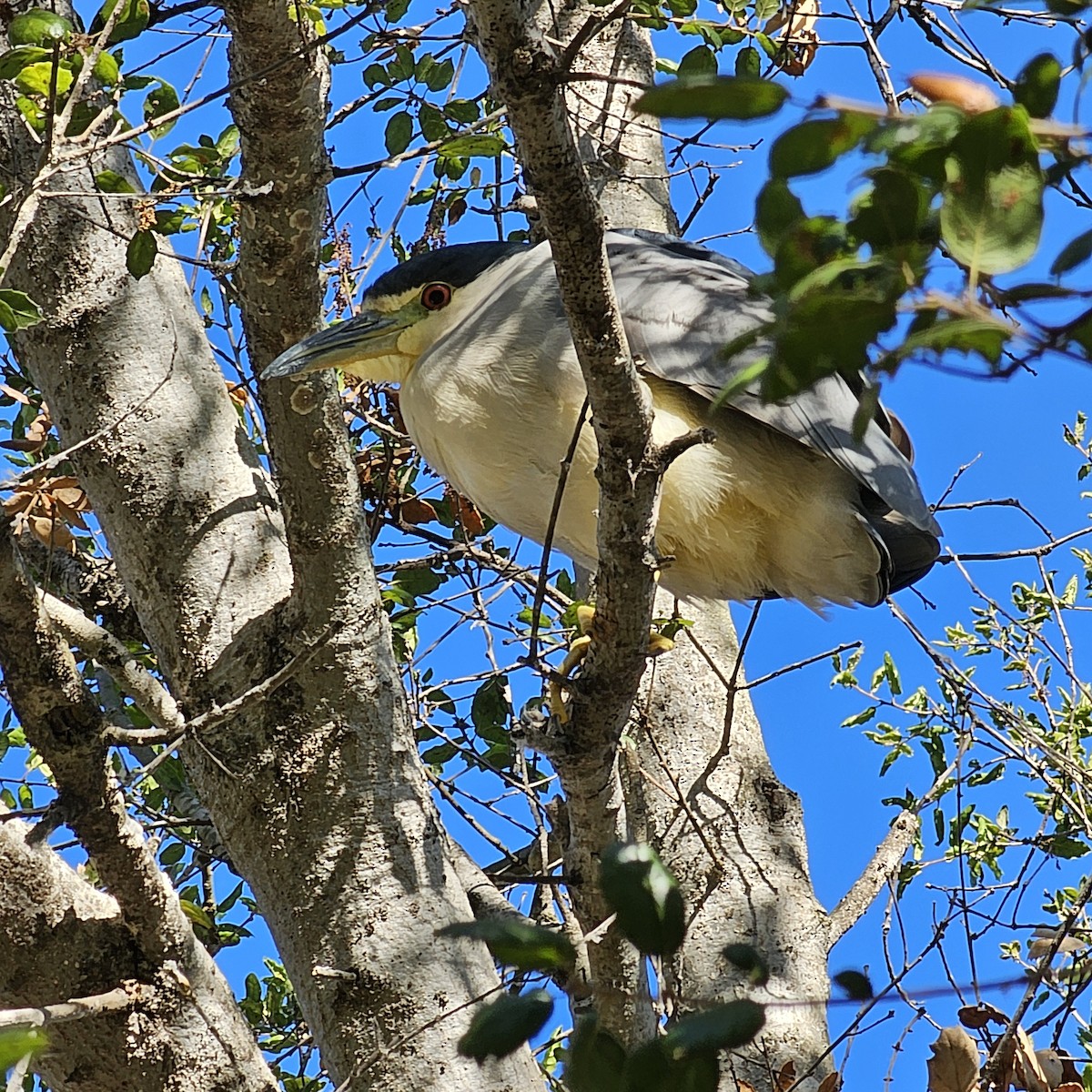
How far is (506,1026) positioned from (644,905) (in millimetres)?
118

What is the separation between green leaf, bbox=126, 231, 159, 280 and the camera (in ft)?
6.73

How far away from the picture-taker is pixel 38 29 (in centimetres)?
179

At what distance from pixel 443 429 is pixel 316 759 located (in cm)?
82

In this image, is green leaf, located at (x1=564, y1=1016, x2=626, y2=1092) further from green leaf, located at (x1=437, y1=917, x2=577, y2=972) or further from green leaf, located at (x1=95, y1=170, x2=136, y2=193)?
green leaf, located at (x1=95, y1=170, x2=136, y2=193)

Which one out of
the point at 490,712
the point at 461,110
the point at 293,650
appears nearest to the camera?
the point at 293,650

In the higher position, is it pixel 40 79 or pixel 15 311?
pixel 40 79

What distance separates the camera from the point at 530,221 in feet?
11.5

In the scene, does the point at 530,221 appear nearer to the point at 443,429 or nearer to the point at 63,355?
the point at 443,429

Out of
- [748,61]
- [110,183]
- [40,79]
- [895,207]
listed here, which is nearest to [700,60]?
[748,61]

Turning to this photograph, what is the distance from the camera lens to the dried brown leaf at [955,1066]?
189cm

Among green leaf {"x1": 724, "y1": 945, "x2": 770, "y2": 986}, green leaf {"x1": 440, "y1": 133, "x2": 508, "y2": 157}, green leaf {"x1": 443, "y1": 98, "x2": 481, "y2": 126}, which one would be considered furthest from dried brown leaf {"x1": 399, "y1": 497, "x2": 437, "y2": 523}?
green leaf {"x1": 724, "y1": 945, "x2": 770, "y2": 986}

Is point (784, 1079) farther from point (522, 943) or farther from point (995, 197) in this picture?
point (995, 197)

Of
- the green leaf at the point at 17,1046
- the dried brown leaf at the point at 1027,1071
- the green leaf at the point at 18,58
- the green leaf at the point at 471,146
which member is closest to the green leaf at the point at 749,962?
the green leaf at the point at 17,1046

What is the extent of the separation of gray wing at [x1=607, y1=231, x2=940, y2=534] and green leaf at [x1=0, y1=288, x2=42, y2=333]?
117 cm
